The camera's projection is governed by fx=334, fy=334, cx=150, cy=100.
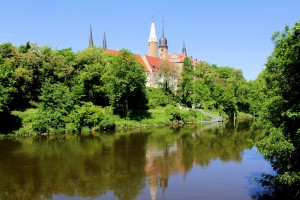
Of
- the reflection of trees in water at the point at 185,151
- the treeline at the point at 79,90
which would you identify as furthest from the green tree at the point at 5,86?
the reflection of trees in water at the point at 185,151

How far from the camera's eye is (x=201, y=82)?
81062mm

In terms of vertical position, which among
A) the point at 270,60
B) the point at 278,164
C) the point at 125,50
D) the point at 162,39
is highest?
the point at 162,39

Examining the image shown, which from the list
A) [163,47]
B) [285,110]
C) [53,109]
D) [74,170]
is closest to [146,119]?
[53,109]

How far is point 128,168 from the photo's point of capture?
92.8ft

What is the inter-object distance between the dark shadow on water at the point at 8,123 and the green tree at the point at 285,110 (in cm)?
3830

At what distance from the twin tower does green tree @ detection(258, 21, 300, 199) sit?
10044 centimetres

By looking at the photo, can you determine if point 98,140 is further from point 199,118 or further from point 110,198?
point 199,118

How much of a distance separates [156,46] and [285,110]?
103 metres

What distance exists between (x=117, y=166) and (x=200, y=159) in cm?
839

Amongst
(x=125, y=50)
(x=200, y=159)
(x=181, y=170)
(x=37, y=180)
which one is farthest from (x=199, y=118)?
(x=37, y=180)

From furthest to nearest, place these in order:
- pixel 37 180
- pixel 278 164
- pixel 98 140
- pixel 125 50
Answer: pixel 125 50 < pixel 98 140 < pixel 37 180 < pixel 278 164

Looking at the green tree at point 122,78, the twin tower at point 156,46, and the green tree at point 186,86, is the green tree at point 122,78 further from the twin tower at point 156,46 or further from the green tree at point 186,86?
the twin tower at point 156,46

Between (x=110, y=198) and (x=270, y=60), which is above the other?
(x=270, y=60)

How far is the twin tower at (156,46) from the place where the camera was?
383ft
